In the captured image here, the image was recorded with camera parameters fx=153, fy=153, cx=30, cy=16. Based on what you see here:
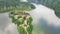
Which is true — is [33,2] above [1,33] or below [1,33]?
above

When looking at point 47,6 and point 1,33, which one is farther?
point 47,6

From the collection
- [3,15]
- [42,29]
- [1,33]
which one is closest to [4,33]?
[1,33]

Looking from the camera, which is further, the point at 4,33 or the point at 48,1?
the point at 48,1

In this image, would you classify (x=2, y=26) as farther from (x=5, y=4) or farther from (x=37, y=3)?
(x=37, y=3)

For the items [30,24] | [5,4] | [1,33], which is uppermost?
[5,4]

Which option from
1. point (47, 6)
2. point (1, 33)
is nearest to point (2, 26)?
point (1, 33)

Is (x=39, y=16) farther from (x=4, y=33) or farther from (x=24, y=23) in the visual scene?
(x=4, y=33)
